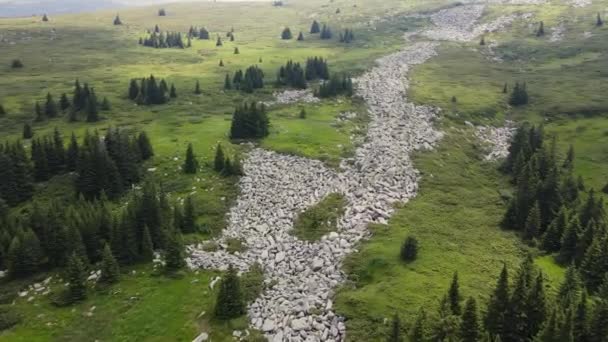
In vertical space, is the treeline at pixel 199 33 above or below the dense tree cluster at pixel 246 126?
above

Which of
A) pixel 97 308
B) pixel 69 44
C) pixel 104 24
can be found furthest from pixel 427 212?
pixel 104 24

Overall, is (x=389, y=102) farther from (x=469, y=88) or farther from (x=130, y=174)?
(x=130, y=174)

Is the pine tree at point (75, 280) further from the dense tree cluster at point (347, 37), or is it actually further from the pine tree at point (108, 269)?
the dense tree cluster at point (347, 37)

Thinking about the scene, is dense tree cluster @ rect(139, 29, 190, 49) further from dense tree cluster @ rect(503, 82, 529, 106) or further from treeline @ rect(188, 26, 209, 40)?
dense tree cluster @ rect(503, 82, 529, 106)

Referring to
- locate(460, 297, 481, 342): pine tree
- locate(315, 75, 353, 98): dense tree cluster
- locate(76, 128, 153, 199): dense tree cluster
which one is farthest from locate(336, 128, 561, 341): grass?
locate(315, 75, 353, 98): dense tree cluster

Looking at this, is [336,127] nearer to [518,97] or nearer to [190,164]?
[190,164]

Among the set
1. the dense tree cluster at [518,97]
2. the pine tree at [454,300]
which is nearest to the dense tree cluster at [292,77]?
the dense tree cluster at [518,97]
